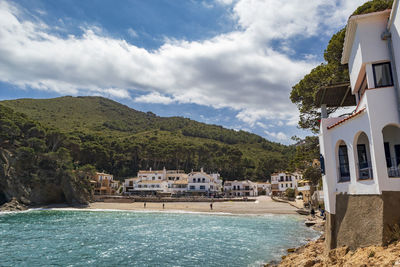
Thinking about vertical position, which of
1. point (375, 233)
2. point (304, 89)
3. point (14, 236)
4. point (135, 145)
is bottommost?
point (14, 236)

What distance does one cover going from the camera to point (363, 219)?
9664 millimetres

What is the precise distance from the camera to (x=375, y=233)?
903 cm

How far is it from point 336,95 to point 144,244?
1818 cm

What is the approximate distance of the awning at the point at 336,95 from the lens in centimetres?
1566

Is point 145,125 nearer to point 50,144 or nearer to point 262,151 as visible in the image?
point 262,151

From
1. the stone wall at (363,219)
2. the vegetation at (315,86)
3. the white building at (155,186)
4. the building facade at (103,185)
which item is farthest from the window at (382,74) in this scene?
Result: the building facade at (103,185)

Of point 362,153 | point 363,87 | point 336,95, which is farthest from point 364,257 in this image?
point 336,95

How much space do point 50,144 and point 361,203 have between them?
74.9 m

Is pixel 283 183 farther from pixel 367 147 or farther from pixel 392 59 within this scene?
pixel 392 59

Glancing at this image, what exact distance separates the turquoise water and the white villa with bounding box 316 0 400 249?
24.3 feet

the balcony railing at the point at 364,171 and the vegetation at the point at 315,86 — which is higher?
the vegetation at the point at 315,86

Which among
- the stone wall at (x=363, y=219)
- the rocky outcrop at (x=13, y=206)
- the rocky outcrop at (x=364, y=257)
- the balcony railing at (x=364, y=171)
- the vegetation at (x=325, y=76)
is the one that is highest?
the vegetation at (x=325, y=76)

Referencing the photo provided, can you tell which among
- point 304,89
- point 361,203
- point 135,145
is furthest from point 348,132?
point 135,145

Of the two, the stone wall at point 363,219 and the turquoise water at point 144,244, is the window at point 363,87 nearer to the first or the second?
the stone wall at point 363,219
